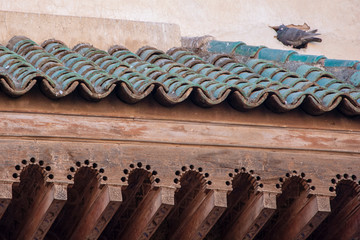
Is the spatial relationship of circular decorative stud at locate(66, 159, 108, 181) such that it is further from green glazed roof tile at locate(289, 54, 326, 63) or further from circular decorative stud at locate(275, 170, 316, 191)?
green glazed roof tile at locate(289, 54, 326, 63)

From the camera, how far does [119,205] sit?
6816mm

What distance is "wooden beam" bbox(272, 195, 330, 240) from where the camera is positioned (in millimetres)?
7148

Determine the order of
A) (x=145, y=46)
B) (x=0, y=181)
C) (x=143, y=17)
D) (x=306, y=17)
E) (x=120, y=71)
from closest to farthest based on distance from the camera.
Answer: (x=0, y=181) < (x=120, y=71) < (x=145, y=46) < (x=143, y=17) < (x=306, y=17)

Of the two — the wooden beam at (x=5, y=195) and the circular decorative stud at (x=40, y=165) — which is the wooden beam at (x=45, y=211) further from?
the wooden beam at (x=5, y=195)

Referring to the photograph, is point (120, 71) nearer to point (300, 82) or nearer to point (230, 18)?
point (300, 82)

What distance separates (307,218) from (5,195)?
6.53ft

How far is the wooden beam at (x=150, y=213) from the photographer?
22.5 ft

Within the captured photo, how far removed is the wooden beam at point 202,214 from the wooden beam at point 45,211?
2.97 feet

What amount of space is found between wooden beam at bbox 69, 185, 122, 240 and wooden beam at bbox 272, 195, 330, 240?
126 centimetres

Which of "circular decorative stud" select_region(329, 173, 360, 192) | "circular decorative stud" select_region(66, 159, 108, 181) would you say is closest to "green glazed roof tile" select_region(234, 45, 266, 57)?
"circular decorative stud" select_region(329, 173, 360, 192)

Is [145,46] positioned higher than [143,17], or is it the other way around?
[143,17]

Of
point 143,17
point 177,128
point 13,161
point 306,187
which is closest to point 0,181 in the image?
point 13,161

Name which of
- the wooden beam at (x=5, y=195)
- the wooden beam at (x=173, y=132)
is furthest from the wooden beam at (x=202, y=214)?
the wooden beam at (x=5, y=195)

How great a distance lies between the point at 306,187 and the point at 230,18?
3.83 m
